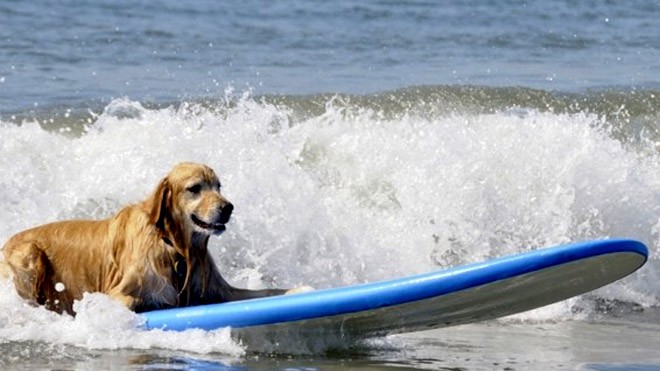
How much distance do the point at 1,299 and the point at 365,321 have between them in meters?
1.90

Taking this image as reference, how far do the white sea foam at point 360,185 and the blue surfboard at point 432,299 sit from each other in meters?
1.74

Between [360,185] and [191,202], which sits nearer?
[191,202]

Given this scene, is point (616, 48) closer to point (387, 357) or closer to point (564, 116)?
point (564, 116)

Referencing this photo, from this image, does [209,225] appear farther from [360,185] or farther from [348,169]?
[348,169]

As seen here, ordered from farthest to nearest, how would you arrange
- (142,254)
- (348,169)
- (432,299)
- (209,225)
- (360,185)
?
(348,169)
(360,185)
(142,254)
(209,225)
(432,299)

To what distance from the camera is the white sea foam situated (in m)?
9.26

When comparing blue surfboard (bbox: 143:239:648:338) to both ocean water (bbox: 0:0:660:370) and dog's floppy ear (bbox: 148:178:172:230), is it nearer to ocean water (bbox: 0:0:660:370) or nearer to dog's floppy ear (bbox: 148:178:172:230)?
ocean water (bbox: 0:0:660:370)

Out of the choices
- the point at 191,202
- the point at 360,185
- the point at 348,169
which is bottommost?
the point at 191,202

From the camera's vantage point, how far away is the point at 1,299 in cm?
720

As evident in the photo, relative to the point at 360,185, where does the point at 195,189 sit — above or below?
below

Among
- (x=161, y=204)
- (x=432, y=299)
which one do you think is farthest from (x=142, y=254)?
(x=432, y=299)

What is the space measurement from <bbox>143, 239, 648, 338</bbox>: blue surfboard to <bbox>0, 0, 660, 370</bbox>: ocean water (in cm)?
12

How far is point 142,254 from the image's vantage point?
22.8ft

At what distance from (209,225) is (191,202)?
0.14m
